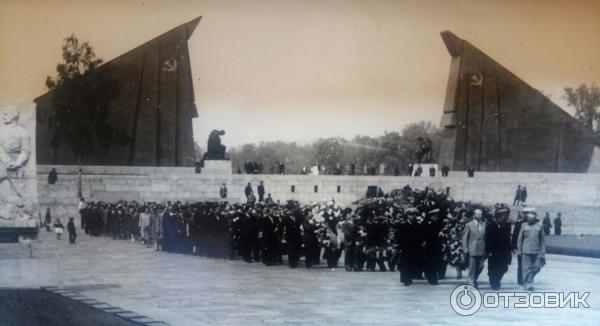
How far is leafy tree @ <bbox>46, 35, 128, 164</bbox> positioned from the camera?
21.2 m

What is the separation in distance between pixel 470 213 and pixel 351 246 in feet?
8.43

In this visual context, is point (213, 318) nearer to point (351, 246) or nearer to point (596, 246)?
point (351, 246)

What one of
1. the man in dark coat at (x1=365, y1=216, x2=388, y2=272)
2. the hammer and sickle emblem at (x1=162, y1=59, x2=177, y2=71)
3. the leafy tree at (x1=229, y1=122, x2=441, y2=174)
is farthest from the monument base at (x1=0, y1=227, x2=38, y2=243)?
the hammer and sickle emblem at (x1=162, y1=59, x2=177, y2=71)

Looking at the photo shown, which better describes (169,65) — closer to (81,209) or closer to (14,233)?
(81,209)

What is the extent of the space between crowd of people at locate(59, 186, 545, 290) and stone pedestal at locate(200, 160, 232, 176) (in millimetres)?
8667

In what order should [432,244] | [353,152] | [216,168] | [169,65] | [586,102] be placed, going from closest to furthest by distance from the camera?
[432,244] → [586,102] → [169,65] → [216,168] → [353,152]

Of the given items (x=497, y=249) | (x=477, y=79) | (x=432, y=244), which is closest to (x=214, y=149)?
(x=477, y=79)

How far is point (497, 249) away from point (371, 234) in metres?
2.79

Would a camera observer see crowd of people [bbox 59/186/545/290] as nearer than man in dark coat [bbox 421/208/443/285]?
Yes

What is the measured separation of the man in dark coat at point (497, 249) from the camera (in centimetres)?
1236

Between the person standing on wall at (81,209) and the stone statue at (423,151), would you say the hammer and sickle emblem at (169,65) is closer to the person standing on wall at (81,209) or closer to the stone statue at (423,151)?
the person standing on wall at (81,209)

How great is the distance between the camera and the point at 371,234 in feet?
48.2

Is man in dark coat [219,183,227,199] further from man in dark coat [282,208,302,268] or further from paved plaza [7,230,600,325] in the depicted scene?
man in dark coat [282,208,302,268]

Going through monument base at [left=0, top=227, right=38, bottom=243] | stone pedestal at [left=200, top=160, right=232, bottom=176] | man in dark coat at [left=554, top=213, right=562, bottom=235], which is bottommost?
man in dark coat at [left=554, top=213, right=562, bottom=235]
